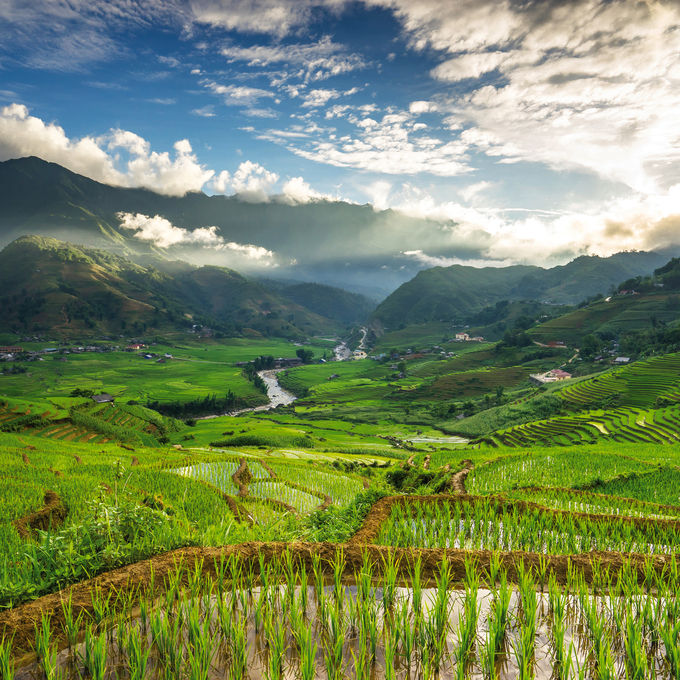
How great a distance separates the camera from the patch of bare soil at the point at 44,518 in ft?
18.4

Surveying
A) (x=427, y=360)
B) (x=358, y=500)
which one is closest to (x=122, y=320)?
(x=427, y=360)

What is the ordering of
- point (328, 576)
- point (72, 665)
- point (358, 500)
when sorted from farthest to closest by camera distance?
point (358, 500) → point (328, 576) → point (72, 665)

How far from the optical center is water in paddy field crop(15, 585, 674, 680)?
2672 mm

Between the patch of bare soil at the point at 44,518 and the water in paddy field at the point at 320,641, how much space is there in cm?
405

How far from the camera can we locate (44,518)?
6133mm

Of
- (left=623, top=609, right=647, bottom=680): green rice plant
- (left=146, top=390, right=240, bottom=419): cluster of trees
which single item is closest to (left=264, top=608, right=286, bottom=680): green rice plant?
(left=623, top=609, right=647, bottom=680): green rice plant

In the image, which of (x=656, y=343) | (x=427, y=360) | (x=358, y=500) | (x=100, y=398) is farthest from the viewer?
(x=427, y=360)

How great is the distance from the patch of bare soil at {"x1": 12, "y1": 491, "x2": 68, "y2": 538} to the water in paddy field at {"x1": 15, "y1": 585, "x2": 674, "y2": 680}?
4053mm

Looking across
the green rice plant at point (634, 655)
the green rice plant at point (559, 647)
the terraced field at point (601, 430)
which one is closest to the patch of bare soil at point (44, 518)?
the green rice plant at point (559, 647)

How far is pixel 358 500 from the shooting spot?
6.59 meters

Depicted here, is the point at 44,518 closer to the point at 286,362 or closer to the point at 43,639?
the point at 43,639

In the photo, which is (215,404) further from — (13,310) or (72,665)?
(13,310)

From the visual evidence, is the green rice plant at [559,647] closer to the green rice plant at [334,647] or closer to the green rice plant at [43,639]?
the green rice plant at [334,647]

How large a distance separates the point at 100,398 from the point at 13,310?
567 ft
